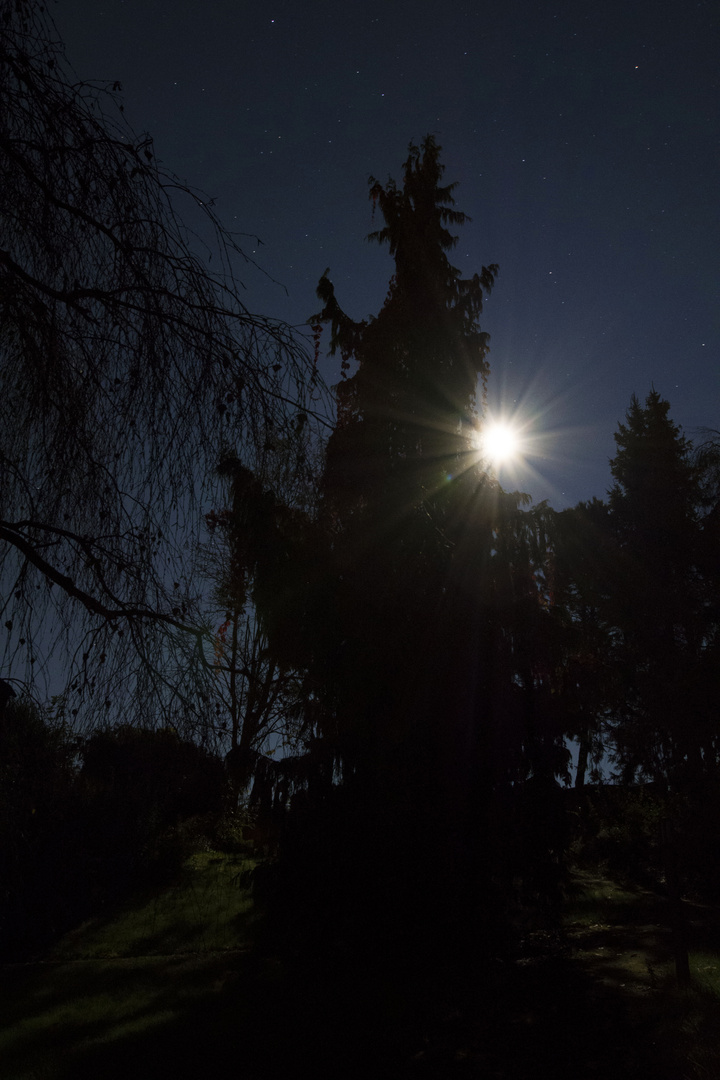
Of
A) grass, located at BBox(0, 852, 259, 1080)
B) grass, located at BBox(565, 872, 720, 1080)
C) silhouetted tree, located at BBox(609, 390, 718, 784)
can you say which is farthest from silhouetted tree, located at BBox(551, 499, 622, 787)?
grass, located at BBox(0, 852, 259, 1080)

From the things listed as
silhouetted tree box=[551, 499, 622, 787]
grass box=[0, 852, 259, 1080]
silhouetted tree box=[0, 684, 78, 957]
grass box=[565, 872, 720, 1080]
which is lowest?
grass box=[0, 852, 259, 1080]

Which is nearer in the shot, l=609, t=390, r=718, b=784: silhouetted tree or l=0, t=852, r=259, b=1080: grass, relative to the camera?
l=0, t=852, r=259, b=1080: grass

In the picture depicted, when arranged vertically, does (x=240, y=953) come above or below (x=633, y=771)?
below

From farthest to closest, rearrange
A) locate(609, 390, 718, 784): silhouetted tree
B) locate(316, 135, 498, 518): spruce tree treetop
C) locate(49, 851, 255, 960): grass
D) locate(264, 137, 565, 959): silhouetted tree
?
locate(609, 390, 718, 784): silhouetted tree, locate(49, 851, 255, 960): grass, locate(316, 135, 498, 518): spruce tree treetop, locate(264, 137, 565, 959): silhouetted tree

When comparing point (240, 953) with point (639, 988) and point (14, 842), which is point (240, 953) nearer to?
point (639, 988)

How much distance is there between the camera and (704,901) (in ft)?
43.1

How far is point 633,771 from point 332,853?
29.2ft

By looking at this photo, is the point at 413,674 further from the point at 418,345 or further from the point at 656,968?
the point at 418,345

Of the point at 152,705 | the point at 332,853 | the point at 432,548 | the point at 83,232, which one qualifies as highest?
the point at 432,548

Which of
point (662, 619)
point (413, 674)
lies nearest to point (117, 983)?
point (413, 674)

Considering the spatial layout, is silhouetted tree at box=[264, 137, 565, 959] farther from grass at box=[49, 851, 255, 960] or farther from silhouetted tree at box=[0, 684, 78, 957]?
silhouetted tree at box=[0, 684, 78, 957]

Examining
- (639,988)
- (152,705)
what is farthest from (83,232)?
(639,988)

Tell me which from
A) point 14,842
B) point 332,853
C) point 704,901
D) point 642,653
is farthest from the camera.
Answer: point 642,653

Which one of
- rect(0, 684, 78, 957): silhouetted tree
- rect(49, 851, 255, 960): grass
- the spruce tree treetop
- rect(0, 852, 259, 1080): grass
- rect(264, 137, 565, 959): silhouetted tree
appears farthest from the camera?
rect(49, 851, 255, 960): grass
